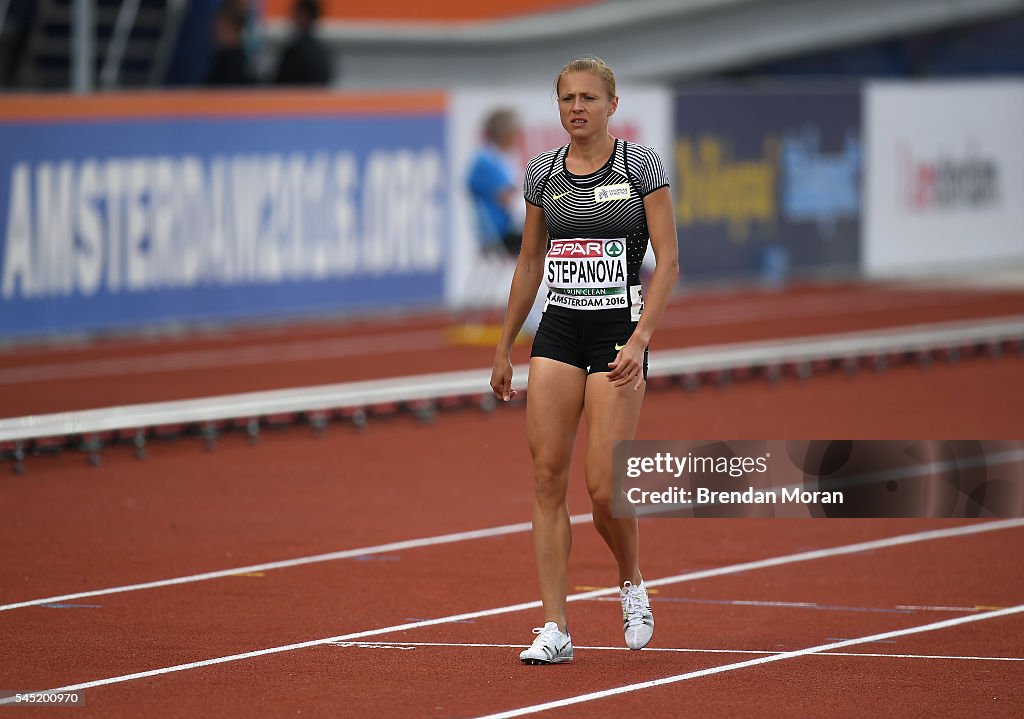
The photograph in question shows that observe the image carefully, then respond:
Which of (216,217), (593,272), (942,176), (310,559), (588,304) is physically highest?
(593,272)

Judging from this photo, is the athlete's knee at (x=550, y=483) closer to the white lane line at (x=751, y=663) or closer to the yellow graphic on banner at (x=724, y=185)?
the white lane line at (x=751, y=663)

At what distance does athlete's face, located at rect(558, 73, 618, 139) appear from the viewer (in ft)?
23.6

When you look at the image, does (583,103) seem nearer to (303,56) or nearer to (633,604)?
(633,604)

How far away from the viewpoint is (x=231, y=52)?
20766 mm

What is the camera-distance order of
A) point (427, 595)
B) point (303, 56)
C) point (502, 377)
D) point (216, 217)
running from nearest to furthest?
point (502, 377) < point (427, 595) < point (216, 217) < point (303, 56)

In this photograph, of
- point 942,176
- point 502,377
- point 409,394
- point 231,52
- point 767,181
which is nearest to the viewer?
point 502,377

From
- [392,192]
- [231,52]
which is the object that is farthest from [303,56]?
[392,192]

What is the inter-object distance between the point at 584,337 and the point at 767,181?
17603 mm

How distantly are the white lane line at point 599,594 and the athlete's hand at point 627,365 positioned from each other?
1453mm

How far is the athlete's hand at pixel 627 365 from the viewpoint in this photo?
714 cm

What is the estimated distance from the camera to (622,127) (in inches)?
897

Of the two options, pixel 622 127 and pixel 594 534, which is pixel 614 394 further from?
pixel 622 127

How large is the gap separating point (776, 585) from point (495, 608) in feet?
4.48

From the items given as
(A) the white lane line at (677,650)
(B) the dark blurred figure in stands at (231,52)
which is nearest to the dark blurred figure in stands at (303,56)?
(B) the dark blurred figure in stands at (231,52)
